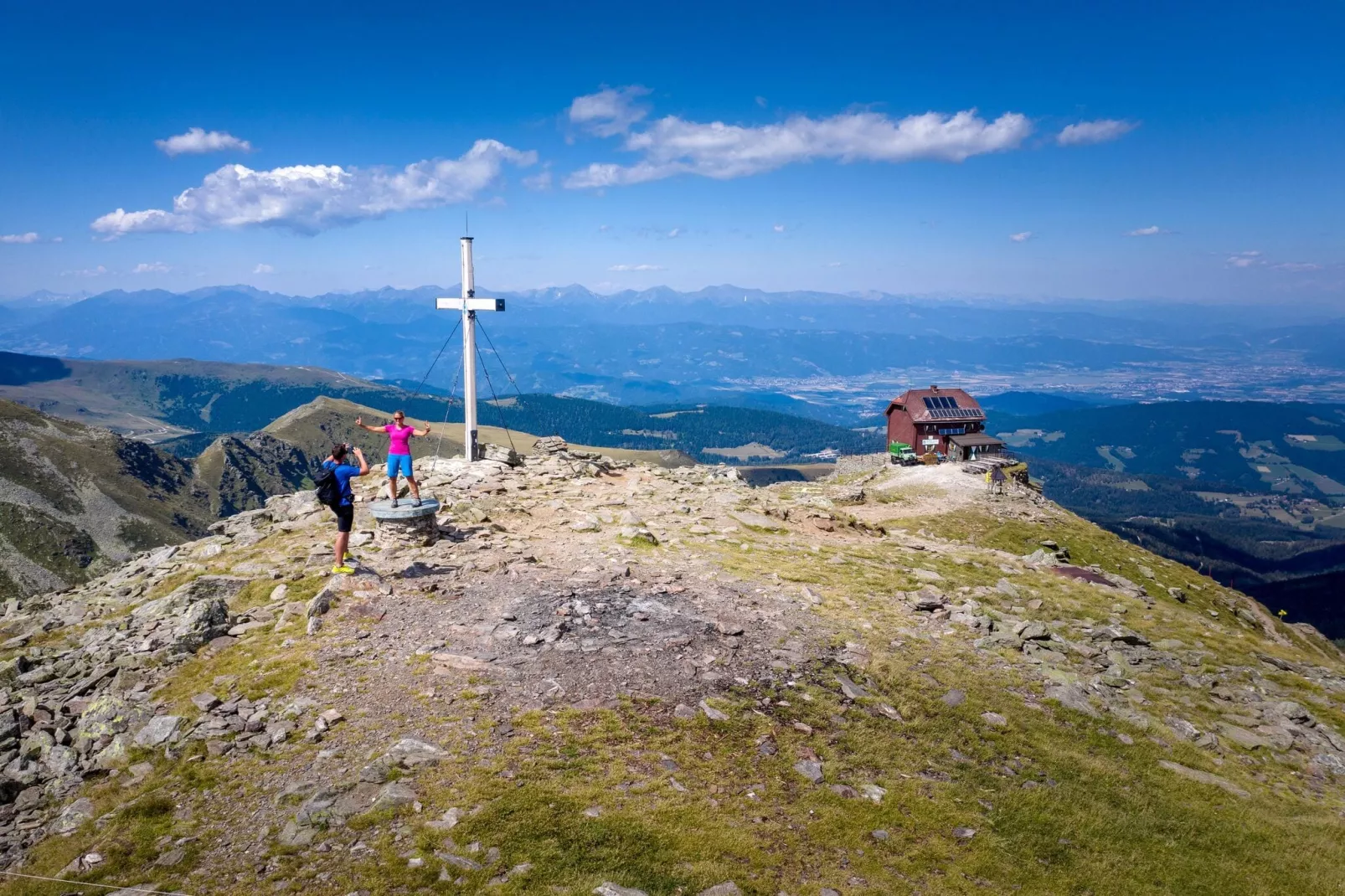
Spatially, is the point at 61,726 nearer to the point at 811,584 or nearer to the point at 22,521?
the point at 811,584

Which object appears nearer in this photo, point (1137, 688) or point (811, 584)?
point (1137, 688)

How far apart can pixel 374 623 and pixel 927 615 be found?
49.2ft

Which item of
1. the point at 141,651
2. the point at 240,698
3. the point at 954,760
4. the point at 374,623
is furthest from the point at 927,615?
the point at 141,651

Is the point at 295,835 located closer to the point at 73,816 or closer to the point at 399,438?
the point at 73,816

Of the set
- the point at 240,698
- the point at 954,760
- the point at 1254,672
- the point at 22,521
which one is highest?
the point at 240,698

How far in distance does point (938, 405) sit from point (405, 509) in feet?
230

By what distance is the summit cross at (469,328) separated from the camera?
101ft

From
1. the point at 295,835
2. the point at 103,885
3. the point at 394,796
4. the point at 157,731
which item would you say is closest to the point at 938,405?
the point at 394,796

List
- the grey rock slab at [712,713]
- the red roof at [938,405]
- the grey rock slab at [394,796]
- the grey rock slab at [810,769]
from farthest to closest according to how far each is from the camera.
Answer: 1. the red roof at [938,405]
2. the grey rock slab at [712,713]
3. the grey rock slab at [810,769]
4. the grey rock slab at [394,796]

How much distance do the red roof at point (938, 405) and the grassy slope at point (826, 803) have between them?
63845mm

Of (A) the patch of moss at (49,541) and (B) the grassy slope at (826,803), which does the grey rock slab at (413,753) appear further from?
(A) the patch of moss at (49,541)

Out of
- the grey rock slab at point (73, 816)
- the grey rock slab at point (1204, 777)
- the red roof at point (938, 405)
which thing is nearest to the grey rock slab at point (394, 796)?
the grey rock slab at point (73, 816)

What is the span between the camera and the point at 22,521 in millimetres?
168625

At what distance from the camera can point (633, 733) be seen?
40.5 ft
